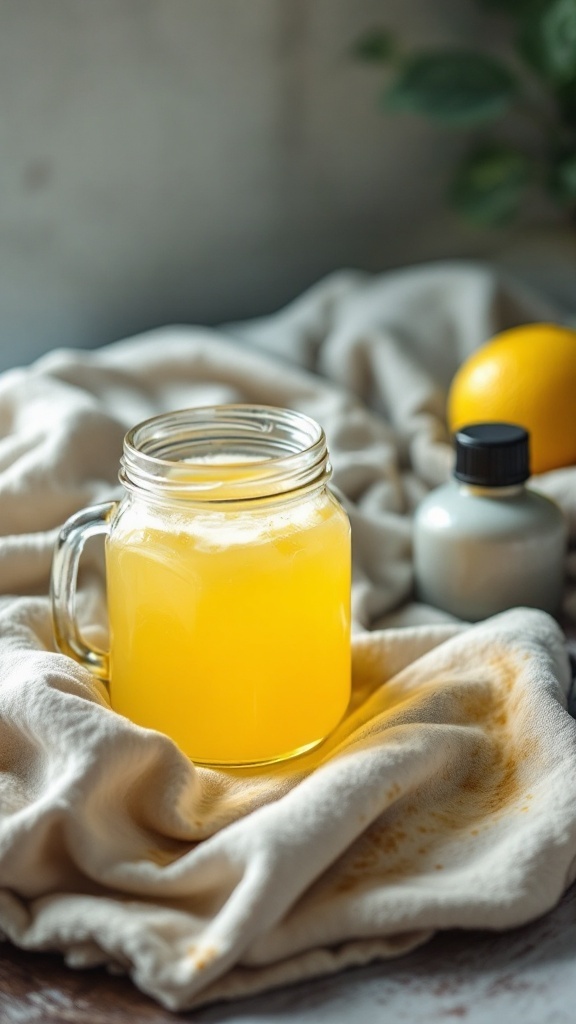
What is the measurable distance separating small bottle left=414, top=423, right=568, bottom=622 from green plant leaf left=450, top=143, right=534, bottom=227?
80 cm

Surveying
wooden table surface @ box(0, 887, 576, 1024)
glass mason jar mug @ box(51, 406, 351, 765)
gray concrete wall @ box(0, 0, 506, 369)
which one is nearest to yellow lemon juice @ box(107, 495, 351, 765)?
glass mason jar mug @ box(51, 406, 351, 765)

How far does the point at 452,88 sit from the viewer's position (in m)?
1.68

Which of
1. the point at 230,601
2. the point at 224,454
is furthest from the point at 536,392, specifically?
the point at 230,601

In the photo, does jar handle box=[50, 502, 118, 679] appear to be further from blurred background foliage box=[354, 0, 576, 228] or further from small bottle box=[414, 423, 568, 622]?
blurred background foliage box=[354, 0, 576, 228]

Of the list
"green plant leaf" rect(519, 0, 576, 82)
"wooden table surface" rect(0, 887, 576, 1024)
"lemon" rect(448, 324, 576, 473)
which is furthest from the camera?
"green plant leaf" rect(519, 0, 576, 82)

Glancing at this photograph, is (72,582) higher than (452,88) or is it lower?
lower

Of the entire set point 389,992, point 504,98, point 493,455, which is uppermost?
point 504,98

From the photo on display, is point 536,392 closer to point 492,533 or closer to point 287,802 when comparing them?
point 492,533

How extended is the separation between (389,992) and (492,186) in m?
1.36

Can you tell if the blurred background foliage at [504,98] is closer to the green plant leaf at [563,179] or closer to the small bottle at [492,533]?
the green plant leaf at [563,179]

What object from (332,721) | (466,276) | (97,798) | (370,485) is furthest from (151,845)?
(466,276)

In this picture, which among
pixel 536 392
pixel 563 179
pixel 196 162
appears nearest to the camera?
pixel 536 392

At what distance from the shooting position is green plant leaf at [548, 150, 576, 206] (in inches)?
68.6

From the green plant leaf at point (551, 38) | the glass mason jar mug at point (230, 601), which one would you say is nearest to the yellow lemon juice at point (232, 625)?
the glass mason jar mug at point (230, 601)
